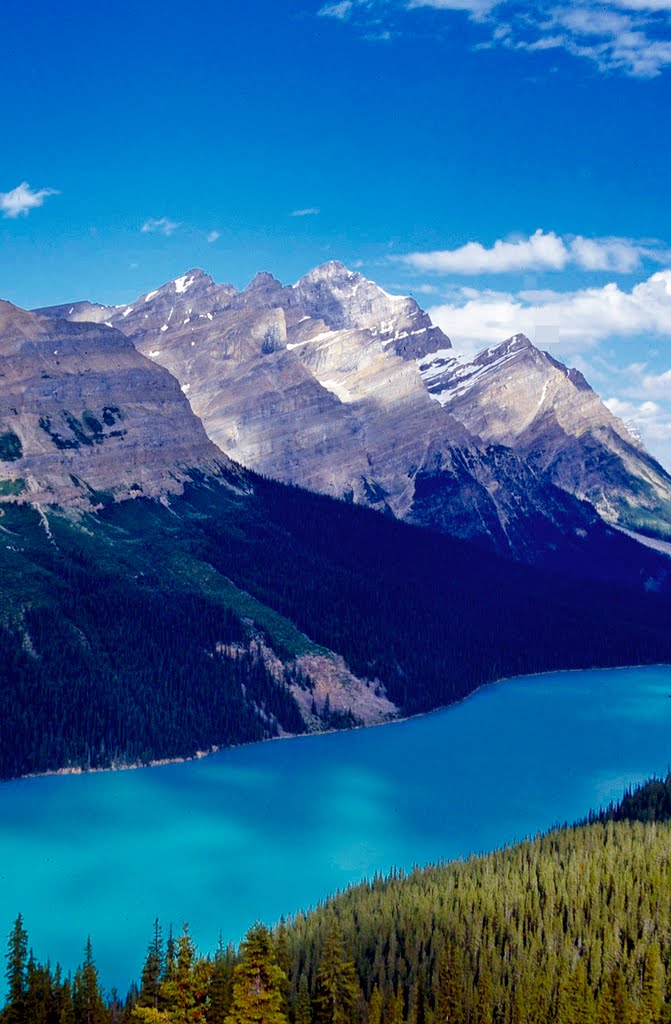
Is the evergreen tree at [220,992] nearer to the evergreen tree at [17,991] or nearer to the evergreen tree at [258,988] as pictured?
the evergreen tree at [258,988]

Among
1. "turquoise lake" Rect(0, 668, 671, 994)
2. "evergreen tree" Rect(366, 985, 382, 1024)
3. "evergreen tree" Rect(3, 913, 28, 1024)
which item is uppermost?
"turquoise lake" Rect(0, 668, 671, 994)

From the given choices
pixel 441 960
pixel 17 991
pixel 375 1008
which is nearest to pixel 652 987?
pixel 441 960

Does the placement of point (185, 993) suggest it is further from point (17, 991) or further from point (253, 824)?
point (253, 824)

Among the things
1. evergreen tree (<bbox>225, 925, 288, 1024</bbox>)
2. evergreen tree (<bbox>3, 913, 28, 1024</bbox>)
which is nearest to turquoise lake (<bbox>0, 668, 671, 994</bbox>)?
evergreen tree (<bbox>3, 913, 28, 1024</bbox>)

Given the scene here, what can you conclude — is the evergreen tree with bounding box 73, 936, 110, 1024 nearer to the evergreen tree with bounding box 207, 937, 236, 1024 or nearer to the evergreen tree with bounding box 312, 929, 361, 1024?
the evergreen tree with bounding box 207, 937, 236, 1024

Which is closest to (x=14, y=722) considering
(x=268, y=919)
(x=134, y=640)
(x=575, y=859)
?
(x=134, y=640)
